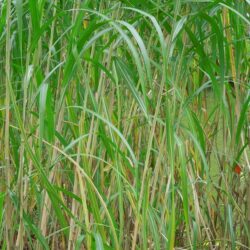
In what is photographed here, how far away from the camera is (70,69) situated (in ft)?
4.66

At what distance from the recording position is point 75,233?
5.46ft

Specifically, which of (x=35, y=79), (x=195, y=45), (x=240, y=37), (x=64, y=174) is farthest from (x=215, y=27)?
(x=64, y=174)

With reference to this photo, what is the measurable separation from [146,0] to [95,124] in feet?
0.95

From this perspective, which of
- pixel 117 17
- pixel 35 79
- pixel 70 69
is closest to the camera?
pixel 70 69

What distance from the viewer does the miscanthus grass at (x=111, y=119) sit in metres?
1.40

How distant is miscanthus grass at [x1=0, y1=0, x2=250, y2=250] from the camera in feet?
4.60

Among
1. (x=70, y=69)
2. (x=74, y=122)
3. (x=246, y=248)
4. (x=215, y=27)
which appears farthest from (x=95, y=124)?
(x=246, y=248)

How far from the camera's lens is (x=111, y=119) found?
1.77 metres

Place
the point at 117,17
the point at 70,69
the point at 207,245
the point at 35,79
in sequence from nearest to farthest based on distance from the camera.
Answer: the point at 70,69
the point at 117,17
the point at 35,79
the point at 207,245

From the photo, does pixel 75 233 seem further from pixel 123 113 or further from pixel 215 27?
pixel 215 27

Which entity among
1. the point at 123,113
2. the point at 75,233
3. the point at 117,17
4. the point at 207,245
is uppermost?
the point at 117,17

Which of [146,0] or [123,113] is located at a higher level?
[146,0]

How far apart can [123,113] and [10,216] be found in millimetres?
484

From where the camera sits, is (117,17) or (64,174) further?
(64,174)
